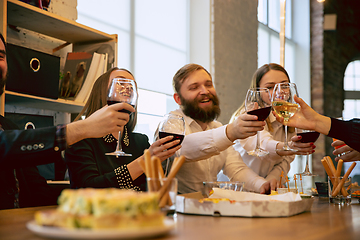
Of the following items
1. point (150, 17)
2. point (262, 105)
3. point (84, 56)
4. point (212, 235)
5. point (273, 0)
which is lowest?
point (212, 235)

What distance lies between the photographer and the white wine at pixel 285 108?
1328 mm

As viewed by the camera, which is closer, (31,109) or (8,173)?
(8,173)

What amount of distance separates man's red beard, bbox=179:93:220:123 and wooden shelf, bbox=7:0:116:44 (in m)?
0.71

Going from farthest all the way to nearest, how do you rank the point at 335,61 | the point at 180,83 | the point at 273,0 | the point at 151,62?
the point at 335,61 → the point at 273,0 → the point at 151,62 → the point at 180,83

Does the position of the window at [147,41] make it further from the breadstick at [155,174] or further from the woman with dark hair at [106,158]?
the breadstick at [155,174]

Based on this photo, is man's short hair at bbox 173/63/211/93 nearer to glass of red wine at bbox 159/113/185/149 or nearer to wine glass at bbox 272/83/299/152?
wine glass at bbox 272/83/299/152

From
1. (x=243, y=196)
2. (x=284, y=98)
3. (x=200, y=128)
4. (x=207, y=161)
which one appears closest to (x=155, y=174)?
(x=243, y=196)

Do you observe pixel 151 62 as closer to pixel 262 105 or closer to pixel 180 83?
pixel 180 83

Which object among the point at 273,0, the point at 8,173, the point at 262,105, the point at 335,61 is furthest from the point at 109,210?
the point at 335,61

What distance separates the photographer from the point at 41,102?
1.98 m

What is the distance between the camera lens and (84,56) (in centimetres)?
222

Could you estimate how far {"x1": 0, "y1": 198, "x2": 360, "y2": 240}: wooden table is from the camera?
2.21 feet

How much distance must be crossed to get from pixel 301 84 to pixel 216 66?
3463mm

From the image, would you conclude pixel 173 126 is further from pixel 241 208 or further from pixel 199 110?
pixel 199 110
